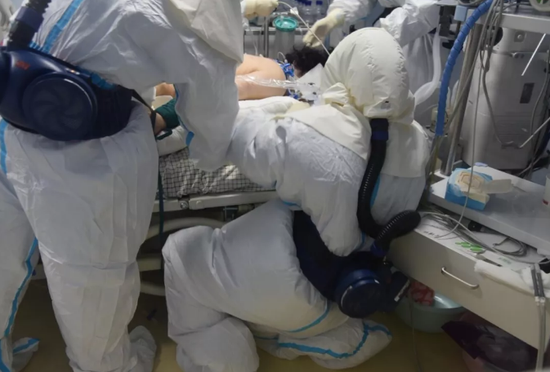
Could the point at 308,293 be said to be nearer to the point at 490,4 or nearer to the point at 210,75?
the point at 210,75

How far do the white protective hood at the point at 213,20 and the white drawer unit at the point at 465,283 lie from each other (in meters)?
0.71

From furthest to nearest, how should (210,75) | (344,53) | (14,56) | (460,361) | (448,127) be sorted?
(460,361) → (448,127) → (344,53) → (210,75) → (14,56)

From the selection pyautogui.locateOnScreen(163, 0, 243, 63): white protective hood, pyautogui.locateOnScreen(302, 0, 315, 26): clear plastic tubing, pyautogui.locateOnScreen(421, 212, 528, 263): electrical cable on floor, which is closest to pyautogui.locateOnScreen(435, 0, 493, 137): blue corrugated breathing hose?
pyautogui.locateOnScreen(421, 212, 528, 263): electrical cable on floor

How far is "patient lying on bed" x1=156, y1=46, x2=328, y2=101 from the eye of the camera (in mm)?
1667

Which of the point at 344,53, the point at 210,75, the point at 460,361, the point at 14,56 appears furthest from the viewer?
the point at 460,361

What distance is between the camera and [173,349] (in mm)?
1580

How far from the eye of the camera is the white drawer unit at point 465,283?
44.6 inches

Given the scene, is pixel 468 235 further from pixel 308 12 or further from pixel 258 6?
pixel 308 12

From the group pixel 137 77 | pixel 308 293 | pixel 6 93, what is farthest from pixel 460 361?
pixel 6 93

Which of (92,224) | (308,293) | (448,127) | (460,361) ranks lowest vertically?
(460,361)

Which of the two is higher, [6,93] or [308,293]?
[6,93]

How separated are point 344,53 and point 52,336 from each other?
1.33 m

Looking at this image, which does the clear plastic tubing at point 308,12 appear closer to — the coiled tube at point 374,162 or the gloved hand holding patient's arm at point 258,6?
the gloved hand holding patient's arm at point 258,6

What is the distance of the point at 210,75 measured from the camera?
3.51 ft
